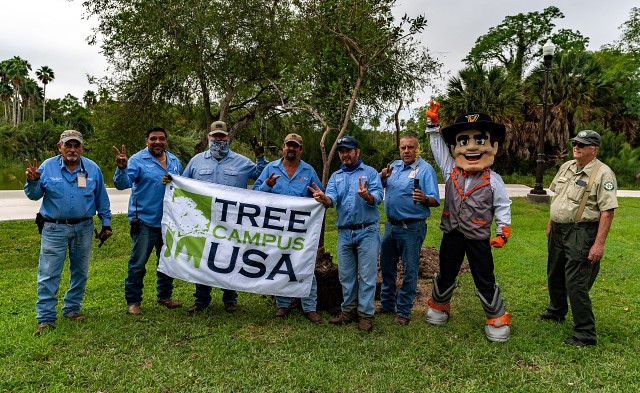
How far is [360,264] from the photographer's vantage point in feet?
14.3

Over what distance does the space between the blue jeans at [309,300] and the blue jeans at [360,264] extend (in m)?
0.35

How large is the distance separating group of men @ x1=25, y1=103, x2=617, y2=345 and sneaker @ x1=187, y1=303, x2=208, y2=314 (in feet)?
0.03

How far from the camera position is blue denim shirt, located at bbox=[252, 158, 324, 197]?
459 cm

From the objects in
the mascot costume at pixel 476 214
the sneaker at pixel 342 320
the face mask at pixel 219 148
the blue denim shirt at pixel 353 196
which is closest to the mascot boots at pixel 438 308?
the mascot costume at pixel 476 214

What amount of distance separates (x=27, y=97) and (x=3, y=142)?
89.5 feet

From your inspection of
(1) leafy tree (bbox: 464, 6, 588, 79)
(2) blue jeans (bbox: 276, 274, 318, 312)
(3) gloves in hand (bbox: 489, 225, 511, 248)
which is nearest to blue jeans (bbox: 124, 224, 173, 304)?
(2) blue jeans (bbox: 276, 274, 318, 312)

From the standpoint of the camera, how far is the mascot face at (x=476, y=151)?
168 inches

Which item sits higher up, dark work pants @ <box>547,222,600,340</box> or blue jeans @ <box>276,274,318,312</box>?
dark work pants @ <box>547,222,600,340</box>

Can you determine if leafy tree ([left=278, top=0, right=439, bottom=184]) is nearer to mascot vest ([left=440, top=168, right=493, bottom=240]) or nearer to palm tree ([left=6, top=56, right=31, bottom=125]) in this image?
mascot vest ([left=440, top=168, right=493, bottom=240])

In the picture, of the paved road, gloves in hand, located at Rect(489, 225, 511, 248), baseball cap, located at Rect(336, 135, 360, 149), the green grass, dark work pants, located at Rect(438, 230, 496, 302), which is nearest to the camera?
the green grass

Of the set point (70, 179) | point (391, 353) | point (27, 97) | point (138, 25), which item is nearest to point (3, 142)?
point (27, 97)

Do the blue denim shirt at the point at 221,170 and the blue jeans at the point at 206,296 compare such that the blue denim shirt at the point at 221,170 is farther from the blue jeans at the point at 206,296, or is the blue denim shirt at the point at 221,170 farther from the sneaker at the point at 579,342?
the sneaker at the point at 579,342

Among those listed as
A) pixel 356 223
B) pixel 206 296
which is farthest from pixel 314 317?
pixel 206 296

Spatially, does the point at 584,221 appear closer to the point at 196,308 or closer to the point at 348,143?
the point at 348,143
